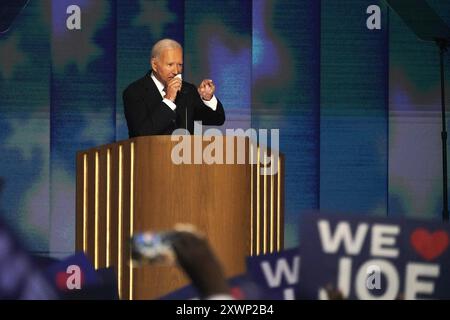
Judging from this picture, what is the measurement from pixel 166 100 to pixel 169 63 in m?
0.18

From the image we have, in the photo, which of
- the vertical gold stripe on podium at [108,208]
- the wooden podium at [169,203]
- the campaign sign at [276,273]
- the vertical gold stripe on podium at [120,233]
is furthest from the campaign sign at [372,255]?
the vertical gold stripe on podium at [108,208]

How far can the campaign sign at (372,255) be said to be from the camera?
2.21m

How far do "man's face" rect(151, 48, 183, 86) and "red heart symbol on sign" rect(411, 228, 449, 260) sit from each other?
1744 millimetres

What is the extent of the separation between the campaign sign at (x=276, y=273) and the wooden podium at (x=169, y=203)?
817 mm

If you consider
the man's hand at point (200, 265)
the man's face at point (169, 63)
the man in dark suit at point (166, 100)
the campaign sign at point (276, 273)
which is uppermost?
the man's face at point (169, 63)

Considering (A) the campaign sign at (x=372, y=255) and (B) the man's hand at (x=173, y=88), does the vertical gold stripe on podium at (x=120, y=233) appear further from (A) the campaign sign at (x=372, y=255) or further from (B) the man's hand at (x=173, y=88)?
(A) the campaign sign at (x=372, y=255)

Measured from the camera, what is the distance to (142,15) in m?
6.12

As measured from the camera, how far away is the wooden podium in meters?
3.27

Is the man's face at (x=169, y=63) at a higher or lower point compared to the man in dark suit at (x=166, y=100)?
higher

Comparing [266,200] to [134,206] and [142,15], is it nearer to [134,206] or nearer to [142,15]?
[134,206]

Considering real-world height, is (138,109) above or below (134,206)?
above

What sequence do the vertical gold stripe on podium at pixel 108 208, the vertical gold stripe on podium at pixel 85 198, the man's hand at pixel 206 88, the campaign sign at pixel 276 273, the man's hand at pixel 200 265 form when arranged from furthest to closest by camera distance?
1. the man's hand at pixel 206 88
2. the vertical gold stripe on podium at pixel 85 198
3. the vertical gold stripe on podium at pixel 108 208
4. the campaign sign at pixel 276 273
5. the man's hand at pixel 200 265
